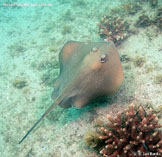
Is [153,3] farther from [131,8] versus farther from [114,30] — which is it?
[114,30]

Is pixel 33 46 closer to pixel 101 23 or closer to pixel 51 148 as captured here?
pixel 101 23

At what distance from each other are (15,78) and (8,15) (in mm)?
7401

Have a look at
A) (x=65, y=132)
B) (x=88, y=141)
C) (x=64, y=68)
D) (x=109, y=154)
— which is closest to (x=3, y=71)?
(x=64, y=68)

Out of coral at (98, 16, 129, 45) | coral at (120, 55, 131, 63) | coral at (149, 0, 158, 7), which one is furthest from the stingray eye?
coral at (149, 0, 158, 7)

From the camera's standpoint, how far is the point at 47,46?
9.22m

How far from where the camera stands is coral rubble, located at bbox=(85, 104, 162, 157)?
3854 millimetres

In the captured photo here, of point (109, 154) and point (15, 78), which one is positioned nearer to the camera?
point (109, 154)

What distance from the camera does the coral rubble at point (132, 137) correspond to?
12.6ft

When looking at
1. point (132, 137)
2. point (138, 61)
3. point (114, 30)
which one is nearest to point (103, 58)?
point (132, 137)

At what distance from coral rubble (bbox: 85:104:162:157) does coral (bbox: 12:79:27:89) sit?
4496 mm


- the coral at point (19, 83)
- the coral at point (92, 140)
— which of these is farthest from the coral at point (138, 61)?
the coral at point (19, 83)

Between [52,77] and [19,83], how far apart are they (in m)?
1.52

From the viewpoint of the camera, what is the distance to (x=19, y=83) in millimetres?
7598

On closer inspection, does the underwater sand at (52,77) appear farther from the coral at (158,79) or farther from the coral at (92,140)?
the coral at (92,140)
